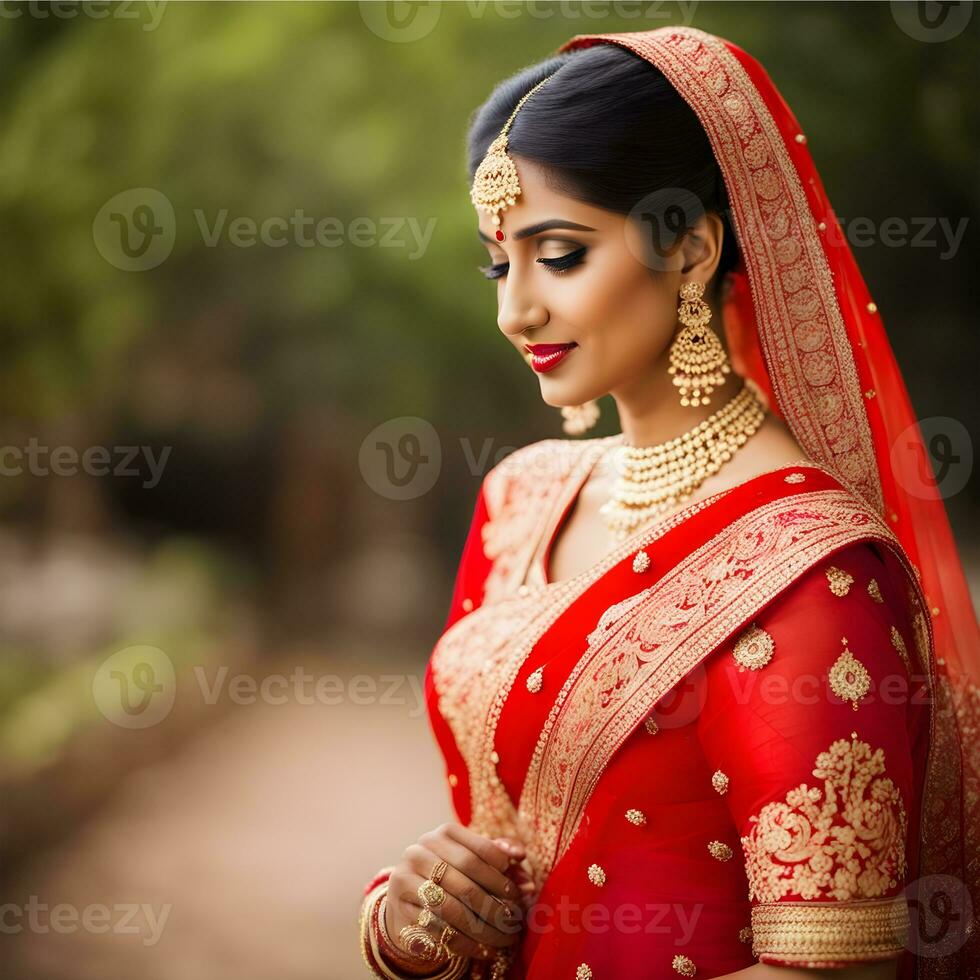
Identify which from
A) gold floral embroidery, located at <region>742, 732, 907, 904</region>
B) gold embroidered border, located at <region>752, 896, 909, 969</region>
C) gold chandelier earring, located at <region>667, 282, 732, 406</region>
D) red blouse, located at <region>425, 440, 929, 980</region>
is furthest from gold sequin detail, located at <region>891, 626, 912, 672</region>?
gold chandelier earring, located at <region>667, 282, 732, 406</region>

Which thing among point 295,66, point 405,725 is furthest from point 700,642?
point 295,66

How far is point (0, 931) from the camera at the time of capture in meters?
3.34

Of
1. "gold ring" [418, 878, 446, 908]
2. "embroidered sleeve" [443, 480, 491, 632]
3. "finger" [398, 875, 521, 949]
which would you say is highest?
"embroidered sleeve" [443, 480, 491, 632]

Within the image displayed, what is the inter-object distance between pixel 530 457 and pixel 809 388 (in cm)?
49

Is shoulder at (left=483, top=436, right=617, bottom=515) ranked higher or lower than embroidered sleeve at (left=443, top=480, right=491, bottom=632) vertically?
higher

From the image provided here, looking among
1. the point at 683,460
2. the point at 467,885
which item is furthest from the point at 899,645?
the point at 467,885

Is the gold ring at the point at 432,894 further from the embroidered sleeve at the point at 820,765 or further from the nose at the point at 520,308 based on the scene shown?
the nose at the point at 520,308

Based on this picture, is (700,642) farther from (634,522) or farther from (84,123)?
(84,123)

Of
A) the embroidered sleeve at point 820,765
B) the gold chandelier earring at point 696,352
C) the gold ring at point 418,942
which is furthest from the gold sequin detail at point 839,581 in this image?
the gold ring at point 418,942

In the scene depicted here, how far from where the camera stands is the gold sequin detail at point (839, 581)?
0.98m

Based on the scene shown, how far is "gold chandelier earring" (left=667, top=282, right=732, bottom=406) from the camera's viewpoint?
3.77ft

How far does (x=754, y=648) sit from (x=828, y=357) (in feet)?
1.14

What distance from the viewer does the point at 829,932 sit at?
0.90 m

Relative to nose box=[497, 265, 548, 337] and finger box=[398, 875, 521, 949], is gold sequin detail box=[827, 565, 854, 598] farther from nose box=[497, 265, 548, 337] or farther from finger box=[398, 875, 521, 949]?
finger box=[398, 875, 521, 949]
